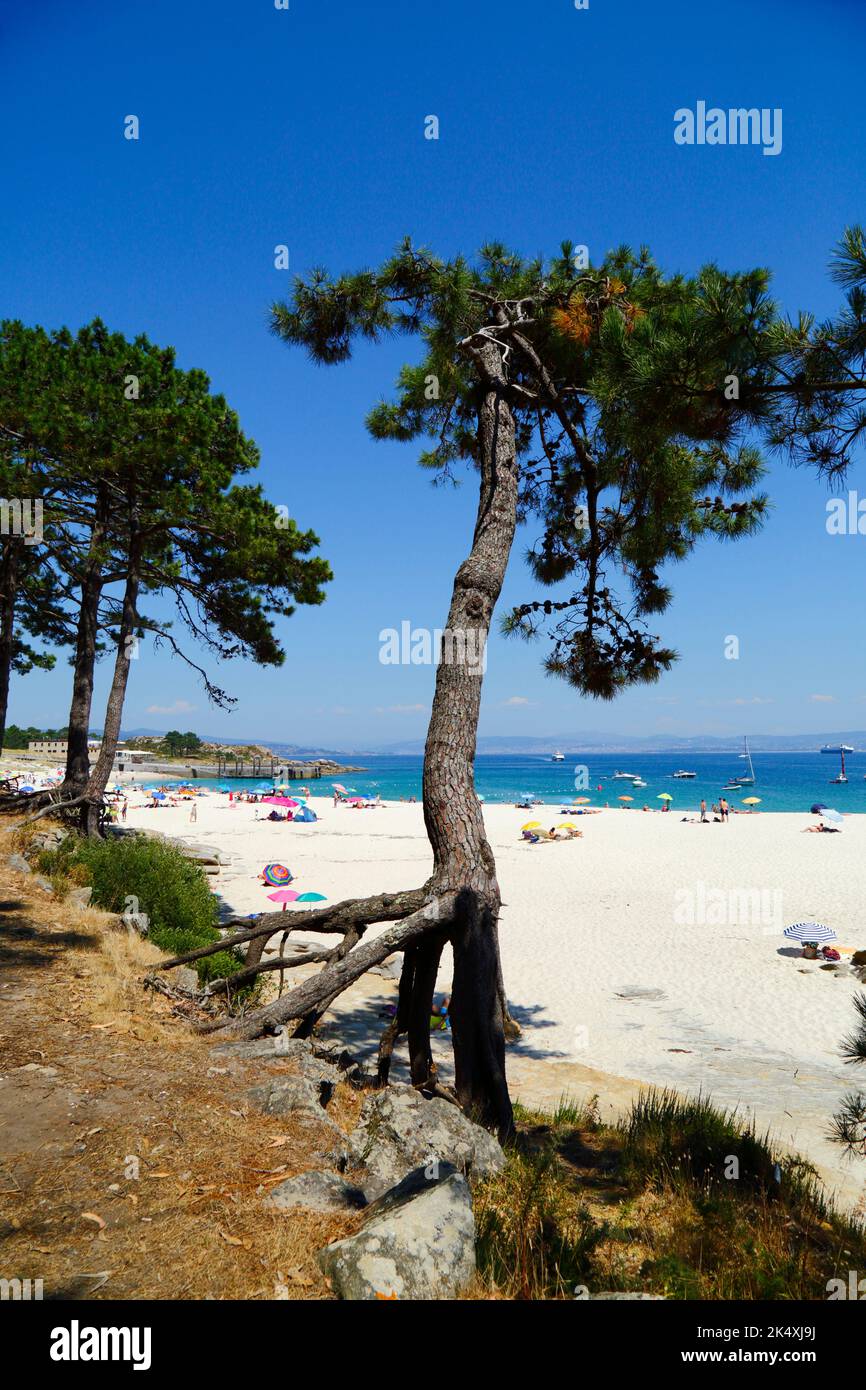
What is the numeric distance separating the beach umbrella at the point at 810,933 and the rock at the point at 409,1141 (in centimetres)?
1395

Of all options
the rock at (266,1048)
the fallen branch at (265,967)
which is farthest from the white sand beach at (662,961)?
the rock at (266,1048)

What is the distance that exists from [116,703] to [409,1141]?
45.8 feet

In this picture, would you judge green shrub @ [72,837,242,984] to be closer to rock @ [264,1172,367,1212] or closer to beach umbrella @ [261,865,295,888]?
beach umbrella @ [261,865,295,888]

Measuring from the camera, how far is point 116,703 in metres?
16.0

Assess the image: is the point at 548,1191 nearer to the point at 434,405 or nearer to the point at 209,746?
the point at 434,405

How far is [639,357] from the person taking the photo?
4.57 m

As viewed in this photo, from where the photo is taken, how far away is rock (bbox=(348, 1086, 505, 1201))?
4.28 m

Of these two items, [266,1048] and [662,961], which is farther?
[662,961]

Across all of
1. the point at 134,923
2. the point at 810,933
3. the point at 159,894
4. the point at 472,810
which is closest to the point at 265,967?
the point at 472,810

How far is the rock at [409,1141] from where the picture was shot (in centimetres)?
428

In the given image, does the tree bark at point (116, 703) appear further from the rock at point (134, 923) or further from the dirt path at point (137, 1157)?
the dirt path at point (137, 1157)

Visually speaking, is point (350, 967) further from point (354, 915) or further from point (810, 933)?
point (810, 933)

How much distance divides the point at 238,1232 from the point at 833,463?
19.2 feet

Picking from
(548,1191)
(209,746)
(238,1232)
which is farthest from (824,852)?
(209,746)
